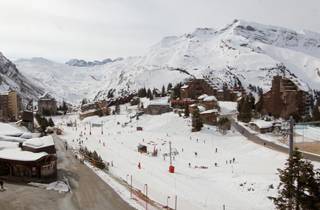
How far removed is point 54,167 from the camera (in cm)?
3691

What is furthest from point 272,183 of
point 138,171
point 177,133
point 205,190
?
point 177,133

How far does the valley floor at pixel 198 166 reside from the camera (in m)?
33.2

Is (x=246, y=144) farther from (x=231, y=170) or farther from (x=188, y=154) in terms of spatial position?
(x=231, y=170)

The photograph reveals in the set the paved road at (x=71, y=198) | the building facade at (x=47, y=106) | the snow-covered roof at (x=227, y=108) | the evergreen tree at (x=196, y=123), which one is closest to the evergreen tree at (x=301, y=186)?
the paved road at (x=71, y=198)

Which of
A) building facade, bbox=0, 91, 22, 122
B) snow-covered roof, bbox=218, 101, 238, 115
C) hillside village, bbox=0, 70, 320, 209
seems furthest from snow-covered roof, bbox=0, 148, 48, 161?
building facade, bbox=0, 91, 22, 122

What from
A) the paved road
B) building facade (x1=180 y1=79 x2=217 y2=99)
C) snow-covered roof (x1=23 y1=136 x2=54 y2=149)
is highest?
building facade (x1=180 y1=79 x2=217 y2=99)

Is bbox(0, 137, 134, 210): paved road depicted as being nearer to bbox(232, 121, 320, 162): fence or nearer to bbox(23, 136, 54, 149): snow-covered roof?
bbox(23, 136, 54, 149): snow-covered roof

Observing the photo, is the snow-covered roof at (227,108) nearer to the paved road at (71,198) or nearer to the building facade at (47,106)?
the paved road at (71,198)

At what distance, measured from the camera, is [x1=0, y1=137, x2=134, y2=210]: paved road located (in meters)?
27.9

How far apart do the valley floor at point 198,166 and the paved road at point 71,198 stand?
8.43 ft

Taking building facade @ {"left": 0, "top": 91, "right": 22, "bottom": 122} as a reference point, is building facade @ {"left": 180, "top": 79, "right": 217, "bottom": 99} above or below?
above

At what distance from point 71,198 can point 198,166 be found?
76.8ft

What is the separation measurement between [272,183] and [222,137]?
36.0m

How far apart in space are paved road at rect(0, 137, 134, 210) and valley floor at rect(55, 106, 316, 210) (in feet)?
8.43
